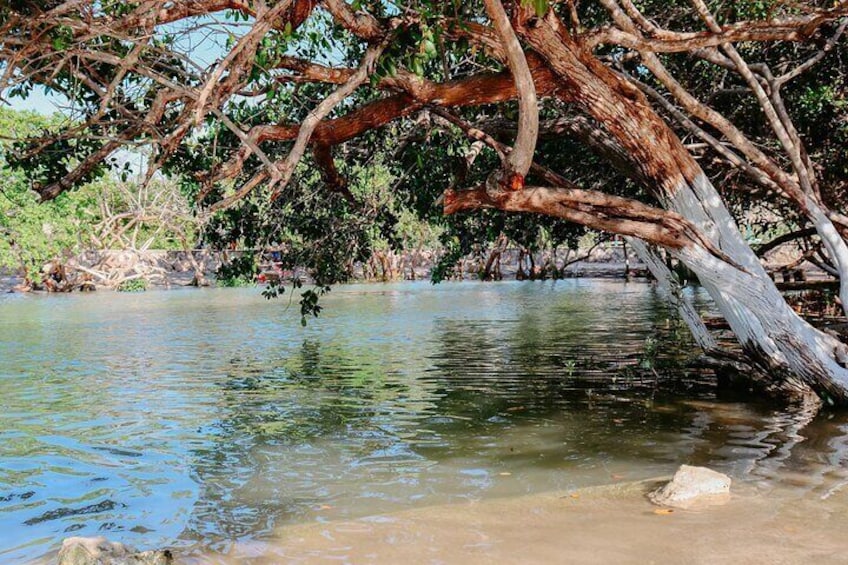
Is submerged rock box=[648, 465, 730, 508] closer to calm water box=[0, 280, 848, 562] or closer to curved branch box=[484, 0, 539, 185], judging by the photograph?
calm water box=[0, 280, 848, 562]

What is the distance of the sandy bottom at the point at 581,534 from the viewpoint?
5344 mm

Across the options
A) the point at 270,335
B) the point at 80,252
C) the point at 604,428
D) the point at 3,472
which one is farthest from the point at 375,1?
the point at 80,252

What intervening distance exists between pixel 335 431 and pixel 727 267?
4.85 meters

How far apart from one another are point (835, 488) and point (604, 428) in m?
2.95

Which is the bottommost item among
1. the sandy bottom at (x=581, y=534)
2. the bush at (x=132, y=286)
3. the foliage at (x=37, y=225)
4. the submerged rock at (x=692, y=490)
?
the sandy bottom at (x=581, y=534)

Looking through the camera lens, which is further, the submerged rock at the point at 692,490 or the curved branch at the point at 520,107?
the curved branch at the point at 520,107

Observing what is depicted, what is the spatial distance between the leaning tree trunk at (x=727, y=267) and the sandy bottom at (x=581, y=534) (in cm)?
309

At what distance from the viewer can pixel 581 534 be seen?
5.75m

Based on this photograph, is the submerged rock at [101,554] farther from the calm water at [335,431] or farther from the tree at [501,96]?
the tree at [501,96]

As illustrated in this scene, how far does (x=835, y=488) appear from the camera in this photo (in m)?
6.77

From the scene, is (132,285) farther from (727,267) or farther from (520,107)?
(520,107)

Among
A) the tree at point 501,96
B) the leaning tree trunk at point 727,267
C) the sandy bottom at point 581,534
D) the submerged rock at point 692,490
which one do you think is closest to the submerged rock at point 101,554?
the sandy bottom at point 581,534

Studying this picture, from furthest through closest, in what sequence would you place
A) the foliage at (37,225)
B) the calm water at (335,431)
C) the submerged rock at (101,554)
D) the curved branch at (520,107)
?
the foliage at (37,225)
the curved branch at (520,107)
the calm water at (335,431)
the submerged rock at (101,554)

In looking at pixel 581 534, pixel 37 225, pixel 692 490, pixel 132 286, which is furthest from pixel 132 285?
pixel 581 534
